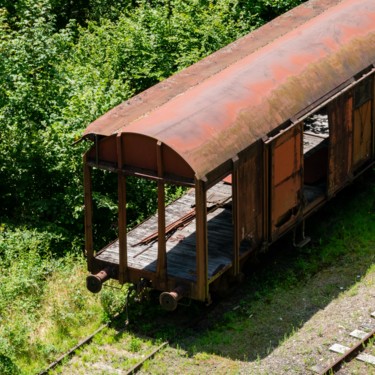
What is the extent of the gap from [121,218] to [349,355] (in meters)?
4.15

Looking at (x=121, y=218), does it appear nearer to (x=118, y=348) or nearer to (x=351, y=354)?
(x=118, y=348)

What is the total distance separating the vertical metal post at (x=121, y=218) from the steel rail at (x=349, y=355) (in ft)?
12.2

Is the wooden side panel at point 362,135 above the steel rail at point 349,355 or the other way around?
above

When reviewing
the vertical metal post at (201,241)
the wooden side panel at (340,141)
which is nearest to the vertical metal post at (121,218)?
the vertical metal post at (201,241)

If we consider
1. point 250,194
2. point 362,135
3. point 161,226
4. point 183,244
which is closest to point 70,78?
point 183,244

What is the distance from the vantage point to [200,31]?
23516 mm

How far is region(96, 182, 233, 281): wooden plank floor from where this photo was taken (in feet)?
52.6

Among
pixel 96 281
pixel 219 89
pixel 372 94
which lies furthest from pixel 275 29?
pixel 96 281

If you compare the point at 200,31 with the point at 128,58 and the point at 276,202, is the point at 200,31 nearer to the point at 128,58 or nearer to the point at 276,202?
the point at 128,58

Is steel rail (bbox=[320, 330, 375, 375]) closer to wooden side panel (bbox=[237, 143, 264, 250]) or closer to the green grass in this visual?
the green grass

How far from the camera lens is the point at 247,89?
16594mm

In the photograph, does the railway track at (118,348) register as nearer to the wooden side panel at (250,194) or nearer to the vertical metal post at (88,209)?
the vertical metal post at (88,209)

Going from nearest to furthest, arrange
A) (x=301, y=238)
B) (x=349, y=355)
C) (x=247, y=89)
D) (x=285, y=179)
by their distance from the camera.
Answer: (x=349, y=355)
(x=247, y=89)
(x=285, y=179)
(x=301, y=238)

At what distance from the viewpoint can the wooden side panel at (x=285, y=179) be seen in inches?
653
